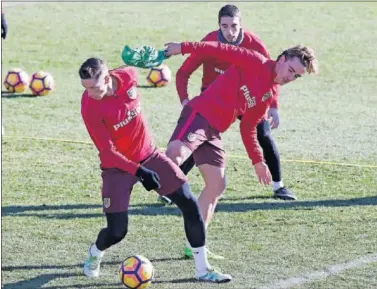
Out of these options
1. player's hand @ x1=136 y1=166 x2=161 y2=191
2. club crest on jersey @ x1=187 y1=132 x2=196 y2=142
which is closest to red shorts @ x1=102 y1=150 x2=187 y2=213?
player's hand @ x1=136 y1=166 x2=161 y2=191

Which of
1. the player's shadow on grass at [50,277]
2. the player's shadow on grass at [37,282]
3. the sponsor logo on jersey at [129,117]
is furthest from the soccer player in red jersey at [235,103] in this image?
the player's shadow on grass at [37,282]

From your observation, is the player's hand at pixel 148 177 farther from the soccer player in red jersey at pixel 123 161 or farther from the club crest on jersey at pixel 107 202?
the club crest on jersey at pixel 107 202

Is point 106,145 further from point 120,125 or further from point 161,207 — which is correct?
point 161,207

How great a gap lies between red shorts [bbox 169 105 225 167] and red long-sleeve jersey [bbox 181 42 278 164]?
0.08 meters

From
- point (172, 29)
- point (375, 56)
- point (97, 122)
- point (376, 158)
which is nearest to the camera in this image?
point (97, 122)

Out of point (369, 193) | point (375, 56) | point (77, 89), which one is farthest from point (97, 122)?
point (375, 56)

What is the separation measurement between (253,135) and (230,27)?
2.07 m

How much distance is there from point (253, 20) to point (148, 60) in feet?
58.5

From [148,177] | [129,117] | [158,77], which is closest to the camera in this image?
[148,177]

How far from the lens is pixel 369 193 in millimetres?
12172

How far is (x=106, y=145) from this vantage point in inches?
348

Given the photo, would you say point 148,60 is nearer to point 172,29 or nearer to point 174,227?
point 174,227

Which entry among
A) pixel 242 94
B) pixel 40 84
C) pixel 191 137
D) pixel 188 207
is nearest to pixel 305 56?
pixel 242 94

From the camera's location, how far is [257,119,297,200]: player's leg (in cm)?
1205
